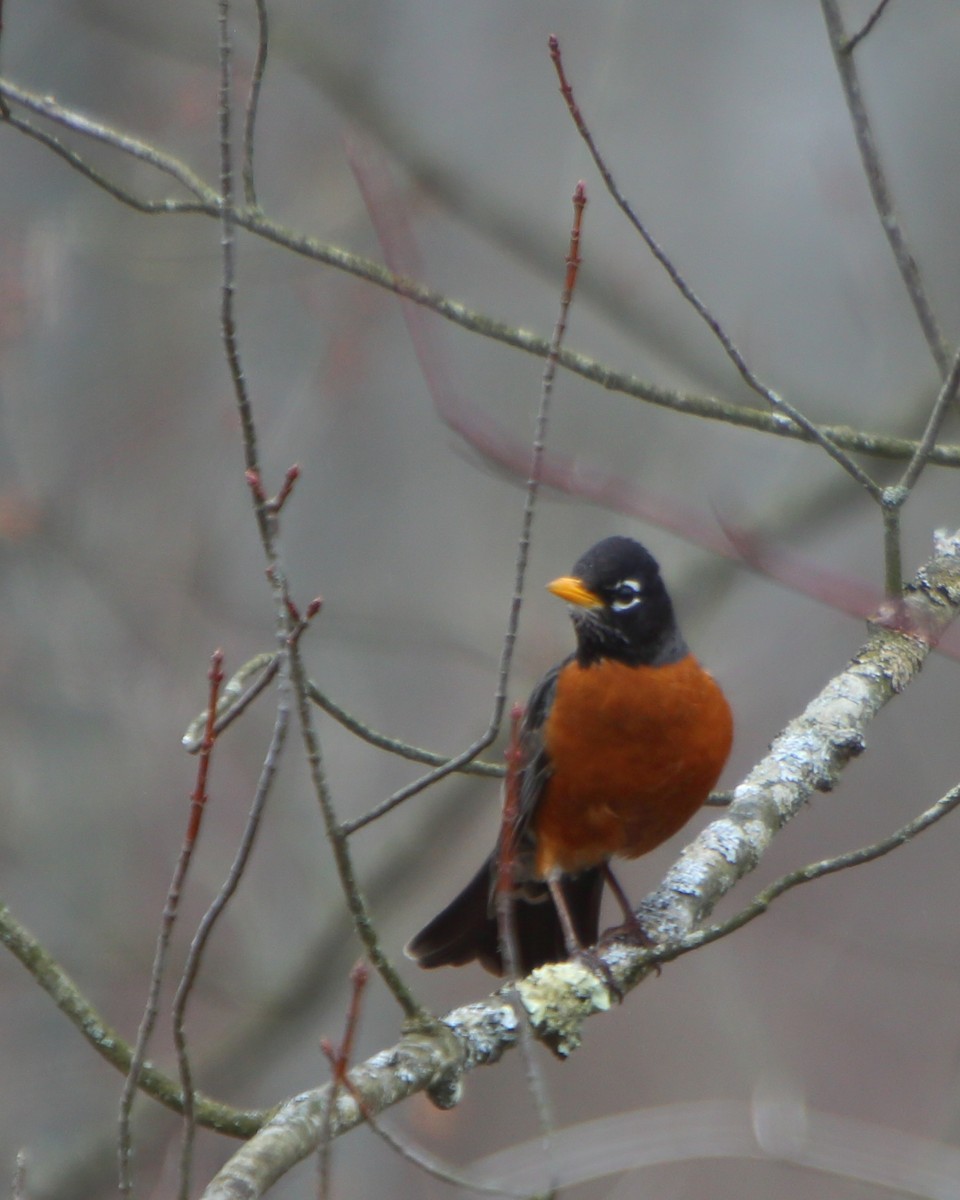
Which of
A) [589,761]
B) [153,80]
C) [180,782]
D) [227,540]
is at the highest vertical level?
[153,80]

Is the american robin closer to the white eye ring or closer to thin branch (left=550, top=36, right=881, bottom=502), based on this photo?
the white eye ring

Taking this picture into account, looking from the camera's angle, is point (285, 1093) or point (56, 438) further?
point (56, 438)

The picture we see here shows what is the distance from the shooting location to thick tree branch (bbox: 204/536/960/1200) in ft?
7.93

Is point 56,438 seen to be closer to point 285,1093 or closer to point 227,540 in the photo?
point 227,540

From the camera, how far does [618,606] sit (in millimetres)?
4277

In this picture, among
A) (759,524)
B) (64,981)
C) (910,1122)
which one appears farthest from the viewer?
(910,1122)

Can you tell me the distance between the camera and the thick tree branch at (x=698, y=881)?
7.93ft

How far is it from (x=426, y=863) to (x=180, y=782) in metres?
1.64

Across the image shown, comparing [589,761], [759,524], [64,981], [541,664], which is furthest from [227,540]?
[64,981]

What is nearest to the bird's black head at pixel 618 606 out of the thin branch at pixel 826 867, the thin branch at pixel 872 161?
the thin branch at pixel 872 161

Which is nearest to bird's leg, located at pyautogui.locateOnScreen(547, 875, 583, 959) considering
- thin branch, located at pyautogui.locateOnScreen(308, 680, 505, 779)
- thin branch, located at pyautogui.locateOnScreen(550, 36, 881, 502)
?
thin branch, located at pyautogui.locateOnScreen(308, 680, 505, 779)

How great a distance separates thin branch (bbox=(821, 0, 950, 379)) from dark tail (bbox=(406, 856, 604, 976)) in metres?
2.06

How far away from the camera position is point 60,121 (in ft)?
10.6

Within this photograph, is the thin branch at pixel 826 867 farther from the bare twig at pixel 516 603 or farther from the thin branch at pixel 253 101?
the thin branch at pixel 253 101
